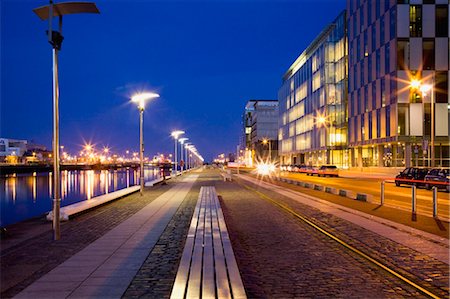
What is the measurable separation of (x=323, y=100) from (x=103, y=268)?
77791mm

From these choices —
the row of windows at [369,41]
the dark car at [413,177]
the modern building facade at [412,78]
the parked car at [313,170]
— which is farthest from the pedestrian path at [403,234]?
the row of windows at [369,41]

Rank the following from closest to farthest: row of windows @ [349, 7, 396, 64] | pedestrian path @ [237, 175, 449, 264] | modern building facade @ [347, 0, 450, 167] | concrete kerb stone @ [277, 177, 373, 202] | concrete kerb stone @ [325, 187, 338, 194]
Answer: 1. pedestrian path @ [237, 175, 449, 264]
2. concrete kerb stone @ [277, 177, 373, 202]
3. concrete kerb stone @ [325, 187, 338, 194]
4. modern building facade @ [347, 0, 450, 167]
5. row of windows @ [349, 7, 396, 64]

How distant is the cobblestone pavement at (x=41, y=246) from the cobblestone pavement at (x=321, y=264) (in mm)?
3715

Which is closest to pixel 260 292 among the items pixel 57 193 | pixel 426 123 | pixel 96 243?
pixel 96 243

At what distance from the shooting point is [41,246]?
1000 cm

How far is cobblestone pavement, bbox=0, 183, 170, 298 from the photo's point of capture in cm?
736

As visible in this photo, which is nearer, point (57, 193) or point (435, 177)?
point (57, 193)

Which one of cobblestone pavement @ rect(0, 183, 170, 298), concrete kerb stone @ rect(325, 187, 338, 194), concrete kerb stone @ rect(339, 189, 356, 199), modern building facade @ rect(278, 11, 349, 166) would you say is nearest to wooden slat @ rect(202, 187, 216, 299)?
cobblestone pavement @ rect(0, 183, 170, 298)

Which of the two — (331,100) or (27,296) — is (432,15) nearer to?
(331,100)

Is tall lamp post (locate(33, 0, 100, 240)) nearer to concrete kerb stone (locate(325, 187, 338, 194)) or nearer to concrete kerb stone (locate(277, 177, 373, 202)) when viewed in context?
concrete kerb stone (locate(277, 177, 373, 202))

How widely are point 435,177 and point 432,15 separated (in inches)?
1287

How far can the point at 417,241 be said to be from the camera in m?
10.5

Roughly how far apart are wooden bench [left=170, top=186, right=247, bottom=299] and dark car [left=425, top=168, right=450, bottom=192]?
22.9m

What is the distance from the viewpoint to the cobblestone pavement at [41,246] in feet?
24.1
